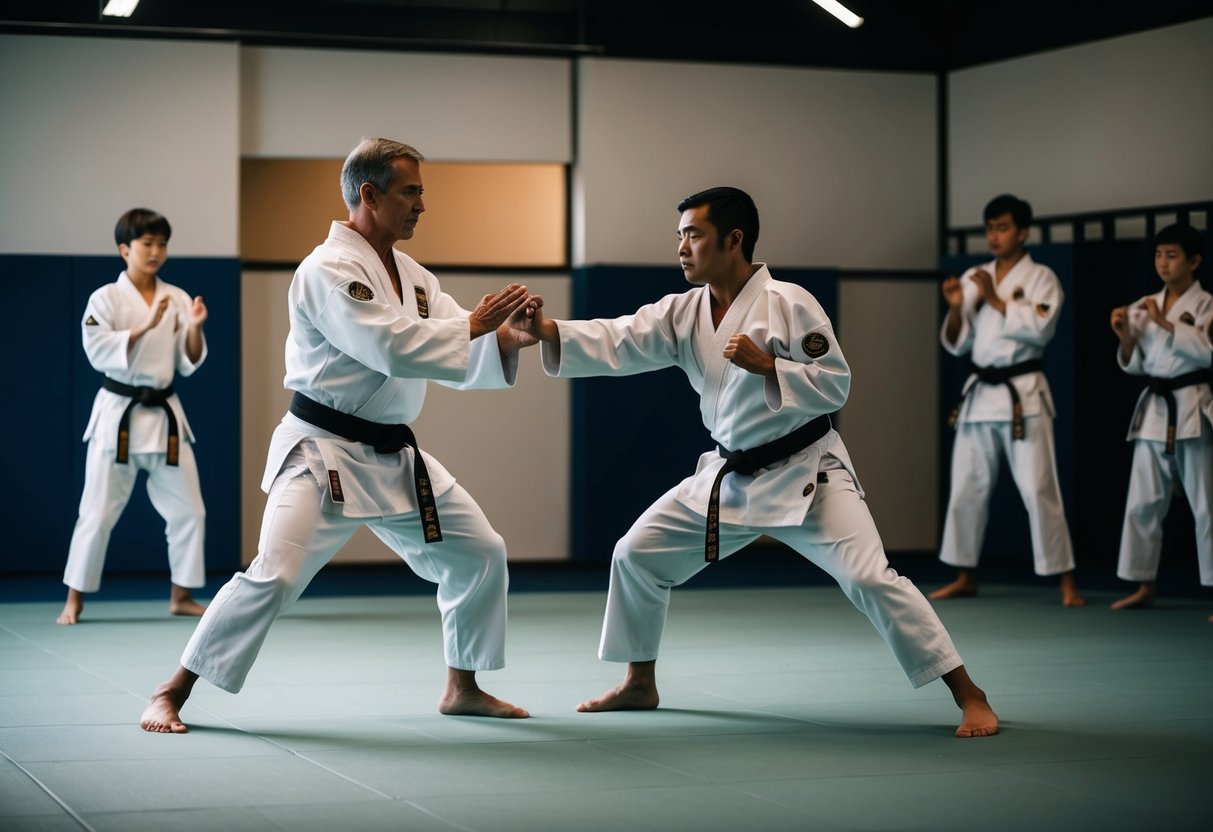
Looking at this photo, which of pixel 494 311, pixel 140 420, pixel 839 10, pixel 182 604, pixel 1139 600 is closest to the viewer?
pixel 494 311

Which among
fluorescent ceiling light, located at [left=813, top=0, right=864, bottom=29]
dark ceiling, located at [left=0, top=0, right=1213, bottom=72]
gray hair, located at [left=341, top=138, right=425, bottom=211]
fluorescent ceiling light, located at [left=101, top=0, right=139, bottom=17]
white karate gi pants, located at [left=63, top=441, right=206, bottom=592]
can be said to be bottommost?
white karate gi pants, located at [left=63, top=441, right=206, bottom=592]

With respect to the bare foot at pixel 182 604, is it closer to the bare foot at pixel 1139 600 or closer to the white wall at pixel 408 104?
the white wall at pixel 408 104

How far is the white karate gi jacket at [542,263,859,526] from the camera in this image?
12.7 feet

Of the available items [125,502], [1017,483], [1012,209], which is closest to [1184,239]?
[1012,209]

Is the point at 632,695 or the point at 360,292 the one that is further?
the point at 632,695

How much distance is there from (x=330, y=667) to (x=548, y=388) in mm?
3616

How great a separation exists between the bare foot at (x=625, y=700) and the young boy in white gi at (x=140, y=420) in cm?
248

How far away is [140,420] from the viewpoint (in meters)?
6.05

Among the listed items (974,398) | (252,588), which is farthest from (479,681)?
(974,398)

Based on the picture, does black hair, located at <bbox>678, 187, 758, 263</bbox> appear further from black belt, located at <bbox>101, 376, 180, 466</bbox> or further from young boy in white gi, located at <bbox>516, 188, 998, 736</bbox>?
black belt, located at <bbox>101, 376, 180, 466</bbox>

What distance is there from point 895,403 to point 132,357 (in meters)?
4.38

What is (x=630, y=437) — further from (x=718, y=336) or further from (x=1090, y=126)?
(x=718, y=336)

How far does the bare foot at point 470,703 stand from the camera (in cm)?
402

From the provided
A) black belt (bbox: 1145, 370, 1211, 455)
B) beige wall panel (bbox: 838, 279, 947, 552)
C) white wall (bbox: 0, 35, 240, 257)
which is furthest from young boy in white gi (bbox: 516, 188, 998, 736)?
beige wall panel (bbox: 838, 279, 947, 552)
